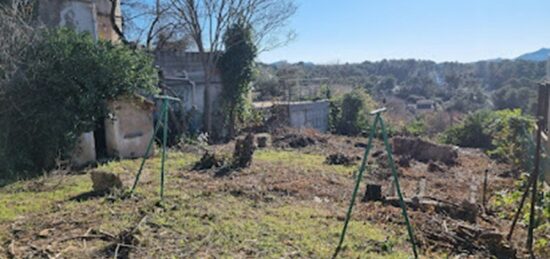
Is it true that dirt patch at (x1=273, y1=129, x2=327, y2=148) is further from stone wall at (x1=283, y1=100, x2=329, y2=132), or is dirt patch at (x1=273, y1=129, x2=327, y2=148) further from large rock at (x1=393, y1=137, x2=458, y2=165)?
large rock at (x1=393, y1=137, x2=458, y2=165)

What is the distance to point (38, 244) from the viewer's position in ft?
16.0

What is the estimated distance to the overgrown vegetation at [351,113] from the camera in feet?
65.2

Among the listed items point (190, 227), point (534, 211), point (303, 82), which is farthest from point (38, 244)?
point (303, 82)

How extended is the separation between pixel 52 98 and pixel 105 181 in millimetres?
3283

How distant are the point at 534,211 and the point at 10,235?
20.6 feet

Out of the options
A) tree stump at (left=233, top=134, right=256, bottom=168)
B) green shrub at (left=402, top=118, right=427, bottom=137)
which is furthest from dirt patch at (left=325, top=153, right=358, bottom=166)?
green shrub at (left=402, top=118, right=427, bottom=137)

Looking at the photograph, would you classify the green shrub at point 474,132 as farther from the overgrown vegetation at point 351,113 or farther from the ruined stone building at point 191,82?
the ruined stone building at point 191,82

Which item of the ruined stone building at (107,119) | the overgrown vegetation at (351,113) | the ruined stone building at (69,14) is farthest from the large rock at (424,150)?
the ruined stone building at (69,14)

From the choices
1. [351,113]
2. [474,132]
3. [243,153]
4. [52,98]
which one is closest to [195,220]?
[243,153]

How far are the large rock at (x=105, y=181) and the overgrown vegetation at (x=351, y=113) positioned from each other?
46.0 feet

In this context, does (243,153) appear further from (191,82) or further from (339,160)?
(191,82)

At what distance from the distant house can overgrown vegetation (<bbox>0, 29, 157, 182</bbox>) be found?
870 cm

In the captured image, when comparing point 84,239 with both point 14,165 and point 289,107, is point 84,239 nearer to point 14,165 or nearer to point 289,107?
point 14,165

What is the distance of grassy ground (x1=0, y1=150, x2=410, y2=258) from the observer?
4824mm
